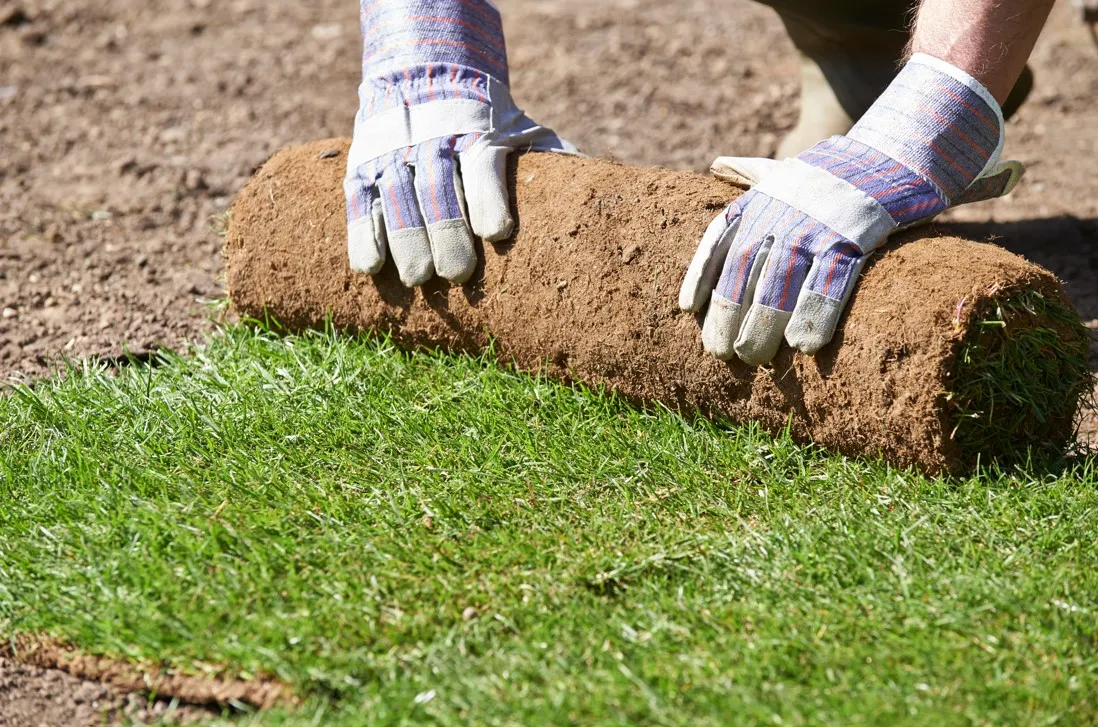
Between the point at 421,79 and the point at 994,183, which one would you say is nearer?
the point at 994,183

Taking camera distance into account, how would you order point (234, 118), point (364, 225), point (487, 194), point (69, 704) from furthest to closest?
point (234, 118), point (364, 225), point (487, 194), point (69, 704)

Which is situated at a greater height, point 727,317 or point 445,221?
point 445,221

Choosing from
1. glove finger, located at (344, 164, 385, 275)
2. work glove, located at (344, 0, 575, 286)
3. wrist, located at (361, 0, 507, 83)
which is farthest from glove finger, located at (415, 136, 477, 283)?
wrist, located at (361, 0, 507, 83)

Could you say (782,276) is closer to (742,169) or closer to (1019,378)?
(742,169)

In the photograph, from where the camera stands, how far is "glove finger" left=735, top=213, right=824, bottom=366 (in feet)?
8.26

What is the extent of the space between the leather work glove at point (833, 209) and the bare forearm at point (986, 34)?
4 centimetres

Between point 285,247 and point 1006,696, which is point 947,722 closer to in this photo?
point 1006,696

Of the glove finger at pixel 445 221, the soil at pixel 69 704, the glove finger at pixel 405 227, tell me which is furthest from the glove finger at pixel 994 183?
the soil at pixel 69 704

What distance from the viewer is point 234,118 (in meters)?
5.59

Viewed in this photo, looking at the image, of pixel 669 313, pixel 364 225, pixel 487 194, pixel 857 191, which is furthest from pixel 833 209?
pixel 364 225

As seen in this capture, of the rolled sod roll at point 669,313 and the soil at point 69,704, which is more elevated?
the rolled sod roll at point 669,313

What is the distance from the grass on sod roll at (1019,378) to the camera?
243 cm

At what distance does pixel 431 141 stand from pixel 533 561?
127 cm

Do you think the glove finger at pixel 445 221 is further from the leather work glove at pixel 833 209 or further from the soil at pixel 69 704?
the soil at pixel 69 704
